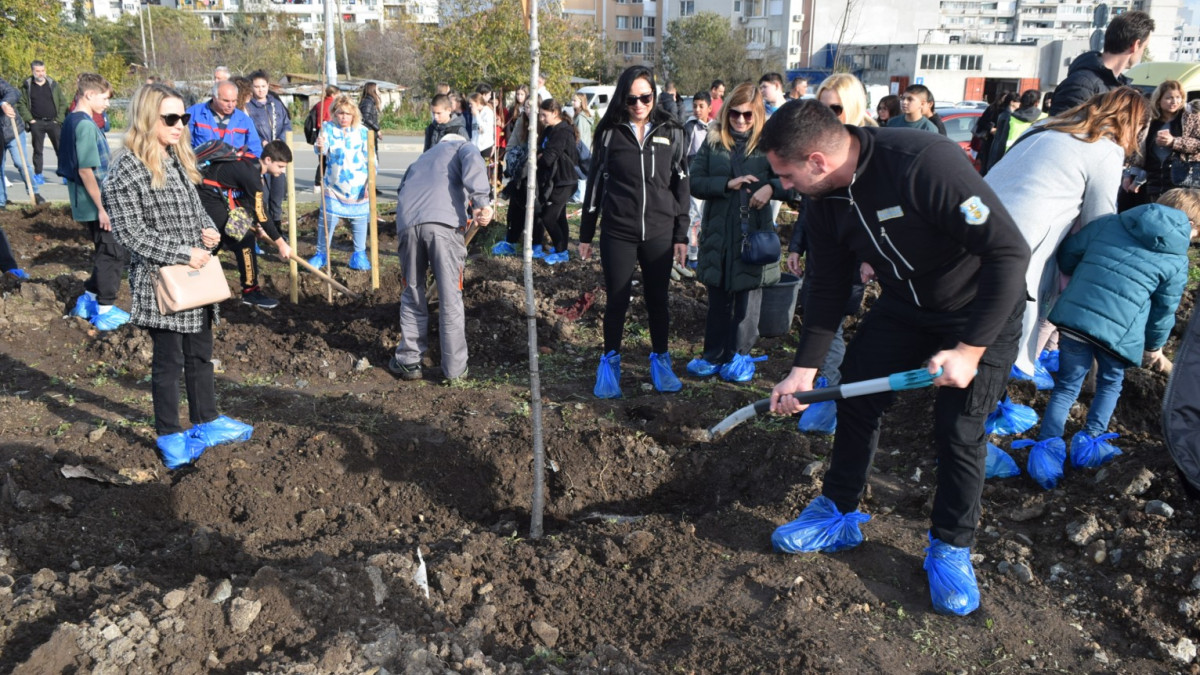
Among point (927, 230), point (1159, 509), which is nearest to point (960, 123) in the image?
point (1159, 509)

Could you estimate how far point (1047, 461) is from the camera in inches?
162

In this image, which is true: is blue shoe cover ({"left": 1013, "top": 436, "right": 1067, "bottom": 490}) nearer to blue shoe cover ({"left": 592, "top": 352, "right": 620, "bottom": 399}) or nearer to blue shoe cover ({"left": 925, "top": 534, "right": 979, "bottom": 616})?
blue shoe cover ({"left": 925, "top": 534, "right": 979, "bottom": 616})

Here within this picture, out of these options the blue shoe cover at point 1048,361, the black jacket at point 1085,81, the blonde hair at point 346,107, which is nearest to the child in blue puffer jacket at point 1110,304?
the black jacket at point 1085,81

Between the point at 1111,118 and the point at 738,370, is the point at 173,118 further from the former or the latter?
the point at 1111,118

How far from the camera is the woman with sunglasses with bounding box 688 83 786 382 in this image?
521cm

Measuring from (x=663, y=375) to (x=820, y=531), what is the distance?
2137 millimetres

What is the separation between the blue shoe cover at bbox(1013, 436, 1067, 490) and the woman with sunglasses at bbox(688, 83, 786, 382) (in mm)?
1906

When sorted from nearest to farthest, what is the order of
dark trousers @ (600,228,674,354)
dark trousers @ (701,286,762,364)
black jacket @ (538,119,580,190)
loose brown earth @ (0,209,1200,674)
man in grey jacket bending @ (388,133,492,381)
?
1. loose brown earth @ (0,209,1200,674)
2. dark trousers @ (600,228,674,354)
3. man in grey jacket bending @ (388,133,492,381)
4. dark trousers @ (701,286,762,364)
5. black jacket @ (538,119,580,190)

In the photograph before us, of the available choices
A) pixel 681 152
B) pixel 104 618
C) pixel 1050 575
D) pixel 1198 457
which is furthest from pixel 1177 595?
pixel 104 618

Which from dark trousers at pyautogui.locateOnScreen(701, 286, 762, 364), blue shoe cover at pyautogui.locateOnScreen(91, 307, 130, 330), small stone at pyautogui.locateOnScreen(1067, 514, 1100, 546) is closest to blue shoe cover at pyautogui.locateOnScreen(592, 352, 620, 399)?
dark trousers at pyautogui.locateOnScreen(701, 286, 762, 364)

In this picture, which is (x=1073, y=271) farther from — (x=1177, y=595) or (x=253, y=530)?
(x=253, y=530)

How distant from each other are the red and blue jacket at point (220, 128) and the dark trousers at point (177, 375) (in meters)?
4.14

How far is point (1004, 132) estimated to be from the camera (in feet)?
25.4

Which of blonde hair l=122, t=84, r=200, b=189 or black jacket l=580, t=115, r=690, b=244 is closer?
blonde hair l=122, t=84, r=200, b=189
